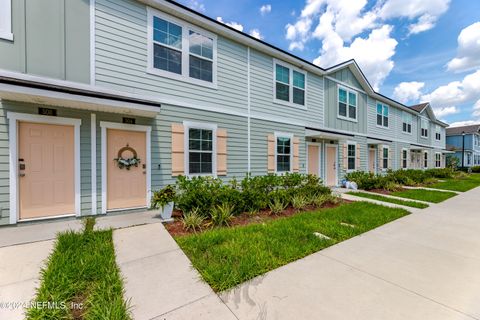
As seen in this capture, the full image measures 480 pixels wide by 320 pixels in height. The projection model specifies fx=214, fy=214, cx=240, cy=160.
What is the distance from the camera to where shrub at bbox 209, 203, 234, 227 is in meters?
4.79

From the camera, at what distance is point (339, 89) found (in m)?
11.5

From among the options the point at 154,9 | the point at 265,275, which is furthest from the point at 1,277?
the point at 154,9

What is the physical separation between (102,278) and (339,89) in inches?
490

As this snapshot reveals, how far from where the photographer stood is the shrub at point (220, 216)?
4.79 m

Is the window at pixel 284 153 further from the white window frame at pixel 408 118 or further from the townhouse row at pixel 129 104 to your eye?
the white window frame at pixel 408 118

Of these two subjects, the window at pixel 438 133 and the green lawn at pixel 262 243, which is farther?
the window at pixel 438 133

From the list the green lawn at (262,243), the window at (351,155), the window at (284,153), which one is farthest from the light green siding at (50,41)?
the window at (351,155)

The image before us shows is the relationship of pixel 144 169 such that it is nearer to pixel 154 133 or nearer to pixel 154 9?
pixel 154 133

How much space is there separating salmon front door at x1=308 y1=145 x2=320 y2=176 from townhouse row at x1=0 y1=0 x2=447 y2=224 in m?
0.69

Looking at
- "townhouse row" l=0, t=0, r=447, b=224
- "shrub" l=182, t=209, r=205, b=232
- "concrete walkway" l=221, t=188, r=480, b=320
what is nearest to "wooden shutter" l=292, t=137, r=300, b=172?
"townhouse row" l=0, t=0, r=447, b=224

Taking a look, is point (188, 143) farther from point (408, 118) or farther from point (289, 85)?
point (408, 118)

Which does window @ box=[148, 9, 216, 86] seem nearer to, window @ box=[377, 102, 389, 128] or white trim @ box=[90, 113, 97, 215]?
white trim @ box=[90, 113, 97, 215]

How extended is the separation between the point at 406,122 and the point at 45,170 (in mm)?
21751

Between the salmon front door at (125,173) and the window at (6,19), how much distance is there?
253 centimetres
